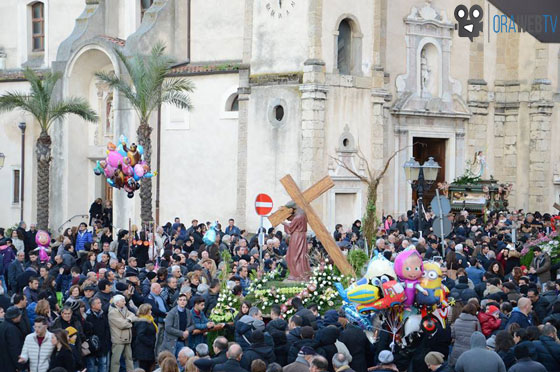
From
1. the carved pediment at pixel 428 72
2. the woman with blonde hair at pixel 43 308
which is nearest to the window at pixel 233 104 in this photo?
the carved pediment at pixel 428 72

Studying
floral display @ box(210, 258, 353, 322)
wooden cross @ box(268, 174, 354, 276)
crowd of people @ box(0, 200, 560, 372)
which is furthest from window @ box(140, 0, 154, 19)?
floral display @ box(210, 258, 353, 322)

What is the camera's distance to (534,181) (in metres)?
38.2

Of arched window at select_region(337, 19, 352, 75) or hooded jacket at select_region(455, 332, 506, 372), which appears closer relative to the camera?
hooded jacket at select_region(455, 332, 506, 372)

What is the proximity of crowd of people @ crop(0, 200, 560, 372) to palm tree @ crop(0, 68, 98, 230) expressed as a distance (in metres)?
12.1

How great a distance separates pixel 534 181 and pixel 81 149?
1523 cm

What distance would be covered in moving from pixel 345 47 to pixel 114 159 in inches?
412

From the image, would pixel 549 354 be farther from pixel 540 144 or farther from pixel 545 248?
pixel 540 144

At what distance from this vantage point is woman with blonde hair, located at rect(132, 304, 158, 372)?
16.5 metres

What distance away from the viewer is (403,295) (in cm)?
1473

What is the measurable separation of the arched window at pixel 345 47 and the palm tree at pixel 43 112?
8.22m

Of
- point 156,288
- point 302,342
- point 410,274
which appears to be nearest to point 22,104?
point 156,288

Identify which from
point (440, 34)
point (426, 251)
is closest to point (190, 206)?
point (440, 34)

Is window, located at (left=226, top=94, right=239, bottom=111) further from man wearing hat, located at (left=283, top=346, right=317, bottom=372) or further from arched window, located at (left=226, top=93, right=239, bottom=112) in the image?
man wearing hat, located at (left=283, top=346, right=317, bottom=372)

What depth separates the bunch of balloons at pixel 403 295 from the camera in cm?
1471
